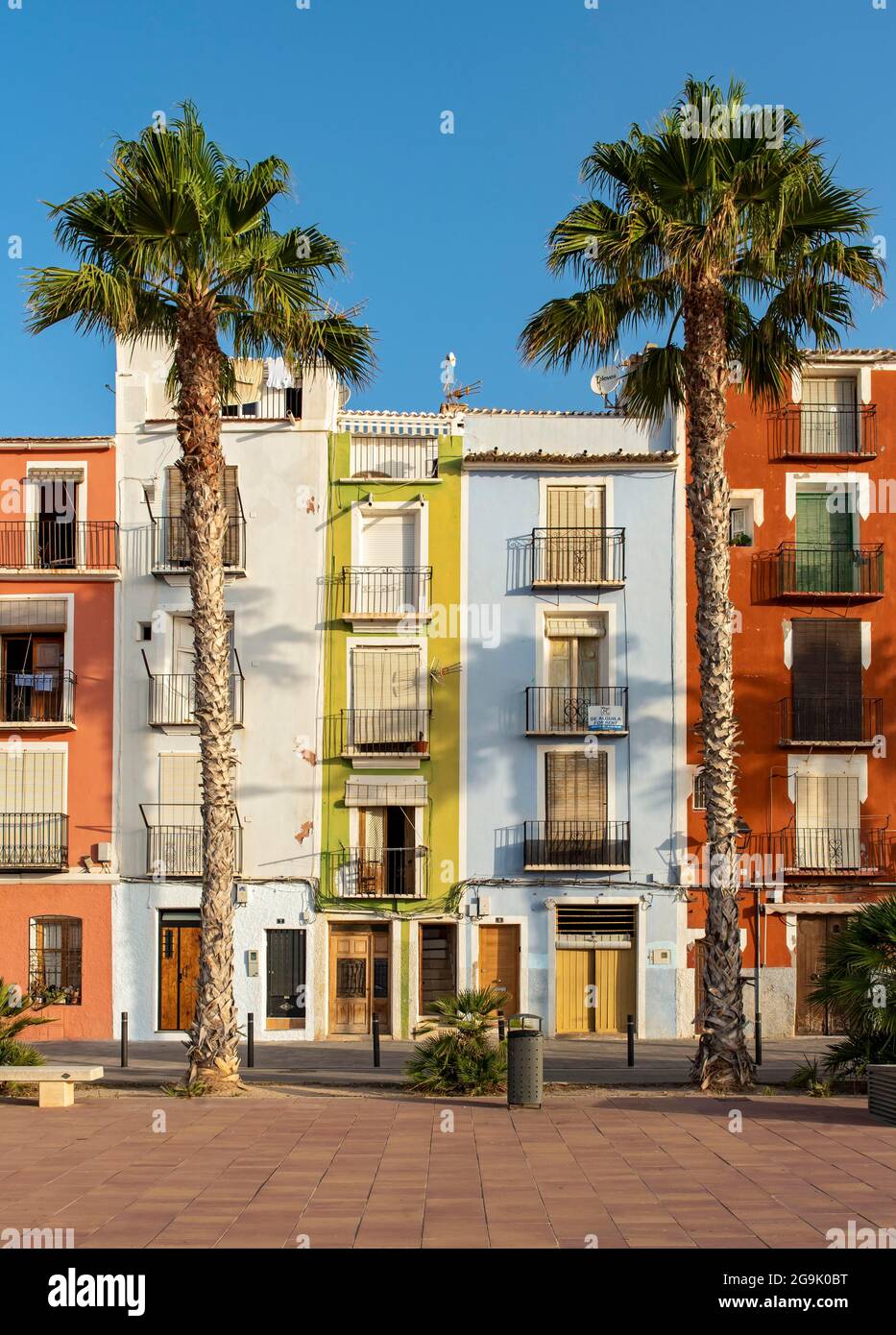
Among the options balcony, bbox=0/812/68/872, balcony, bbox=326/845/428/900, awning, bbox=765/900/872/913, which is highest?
balcony, bbox=0/812/68/872

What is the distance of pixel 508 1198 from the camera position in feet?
41.6

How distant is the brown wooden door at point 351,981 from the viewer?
32344 mm

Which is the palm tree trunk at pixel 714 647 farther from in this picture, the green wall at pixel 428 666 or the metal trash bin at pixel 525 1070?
the green wall at pixel 428 666

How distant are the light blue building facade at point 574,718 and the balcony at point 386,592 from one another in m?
1.04

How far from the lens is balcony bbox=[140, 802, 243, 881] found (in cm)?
3203

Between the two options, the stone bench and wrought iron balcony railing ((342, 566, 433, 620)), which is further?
wrought iron balcony railing ((342, 566, 433, 620))

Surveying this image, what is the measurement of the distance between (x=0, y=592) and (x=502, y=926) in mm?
13001

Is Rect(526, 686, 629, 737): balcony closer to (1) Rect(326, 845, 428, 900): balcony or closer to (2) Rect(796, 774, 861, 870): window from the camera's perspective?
(1) Rect(326, 845, 428, 900): balcony

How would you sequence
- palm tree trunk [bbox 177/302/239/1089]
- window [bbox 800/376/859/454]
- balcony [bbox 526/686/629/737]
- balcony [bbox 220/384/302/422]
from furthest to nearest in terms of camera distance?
balcony [bbox 220/384/302/422]
window [bbox 800/376/859/454]
balcony [bbox 526/686/629/737]
palm tree trunk [bbox 177/302/239/1089]

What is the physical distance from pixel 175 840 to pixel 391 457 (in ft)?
31.3

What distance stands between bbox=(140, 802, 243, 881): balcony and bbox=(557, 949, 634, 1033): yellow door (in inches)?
290

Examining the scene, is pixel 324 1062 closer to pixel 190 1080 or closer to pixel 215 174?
pixel 190 1080

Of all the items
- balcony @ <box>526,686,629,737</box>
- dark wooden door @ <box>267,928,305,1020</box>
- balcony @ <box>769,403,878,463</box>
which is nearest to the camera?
dark wooden door @ <box>267,928,305,1020</box>

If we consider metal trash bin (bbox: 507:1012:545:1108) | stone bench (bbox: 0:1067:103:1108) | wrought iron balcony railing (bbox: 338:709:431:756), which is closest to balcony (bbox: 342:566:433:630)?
wrought iron balcony railing (bbox: 338:709:431:756)
